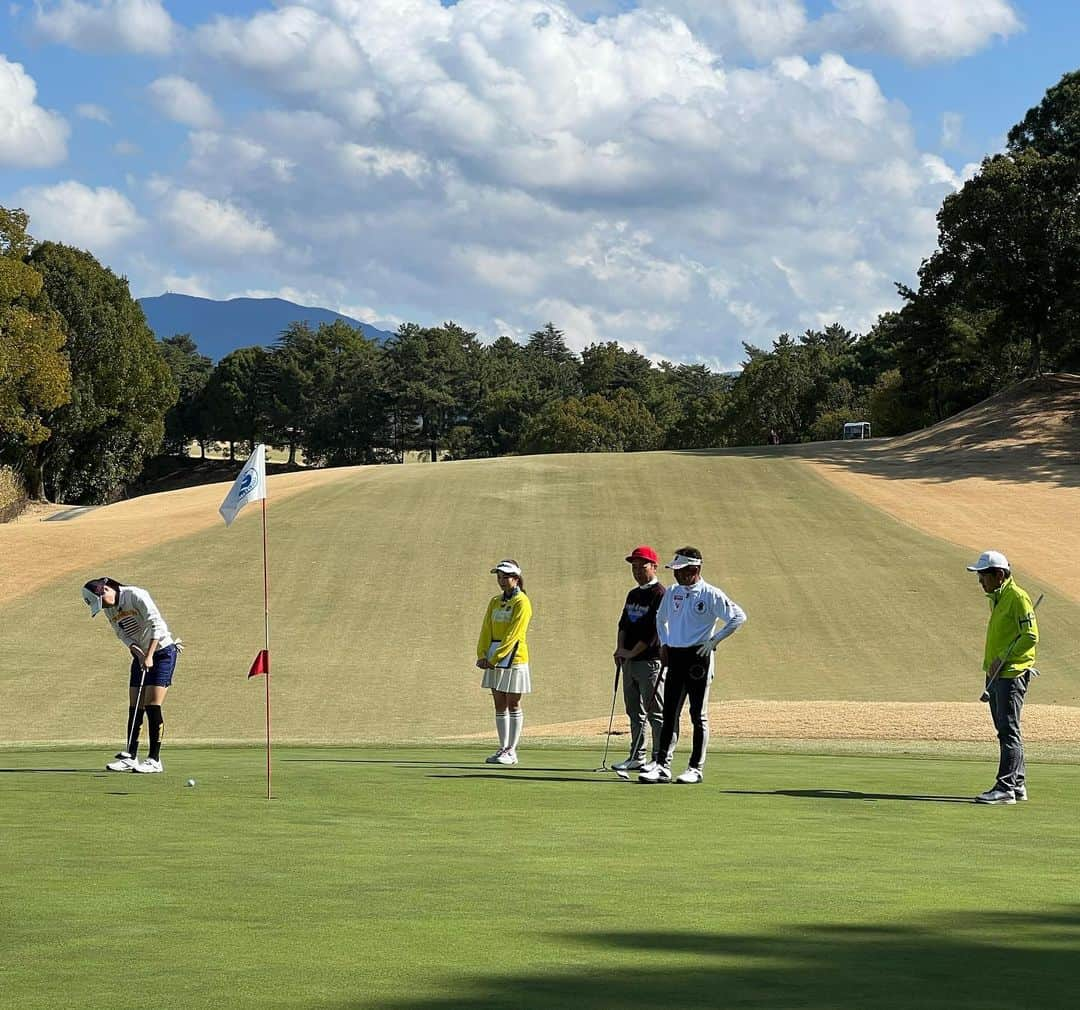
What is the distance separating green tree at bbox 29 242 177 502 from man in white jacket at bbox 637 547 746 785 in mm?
81285

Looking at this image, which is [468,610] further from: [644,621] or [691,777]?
[691,777]

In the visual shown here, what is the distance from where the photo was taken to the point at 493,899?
7430mm

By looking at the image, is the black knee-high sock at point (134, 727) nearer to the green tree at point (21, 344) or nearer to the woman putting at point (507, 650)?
the woman putting at point (507, 650)

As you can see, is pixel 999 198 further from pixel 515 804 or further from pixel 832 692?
pixel 515 804

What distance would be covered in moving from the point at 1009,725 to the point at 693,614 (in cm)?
303

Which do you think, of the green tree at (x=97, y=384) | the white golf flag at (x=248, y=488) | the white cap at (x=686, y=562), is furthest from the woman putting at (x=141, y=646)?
the green tree at (x=97, y=384)

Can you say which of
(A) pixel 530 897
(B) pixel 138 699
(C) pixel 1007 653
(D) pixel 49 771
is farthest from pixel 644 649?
(A) pixel 530 897

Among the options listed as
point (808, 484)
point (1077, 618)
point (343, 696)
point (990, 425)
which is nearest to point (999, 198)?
point (990, 425)

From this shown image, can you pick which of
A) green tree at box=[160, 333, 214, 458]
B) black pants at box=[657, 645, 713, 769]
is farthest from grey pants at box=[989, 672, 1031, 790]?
green tree at box=[160, 333, 214, 458]

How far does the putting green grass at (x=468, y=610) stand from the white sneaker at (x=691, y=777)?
11.1m

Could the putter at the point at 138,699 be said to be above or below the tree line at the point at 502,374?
below

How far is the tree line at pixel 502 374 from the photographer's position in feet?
218

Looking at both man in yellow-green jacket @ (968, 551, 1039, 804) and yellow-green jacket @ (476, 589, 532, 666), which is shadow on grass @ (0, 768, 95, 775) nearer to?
yellow-green jacket @ (476, 589, 532, 666)

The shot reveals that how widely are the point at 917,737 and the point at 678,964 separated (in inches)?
672
